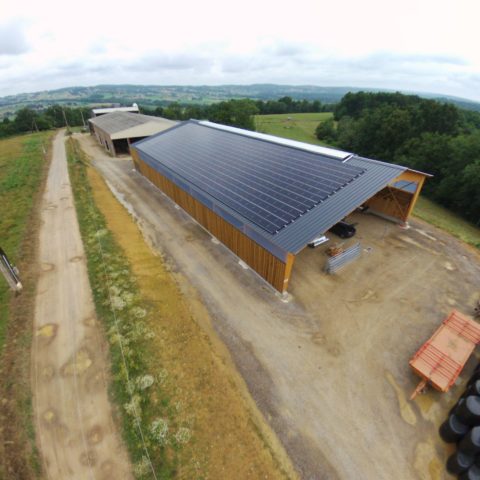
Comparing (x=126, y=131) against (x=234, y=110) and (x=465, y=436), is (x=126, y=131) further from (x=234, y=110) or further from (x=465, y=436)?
(x=465, y=436)

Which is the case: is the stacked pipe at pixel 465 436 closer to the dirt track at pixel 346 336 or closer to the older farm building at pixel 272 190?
the dirt track at pixel 346 336

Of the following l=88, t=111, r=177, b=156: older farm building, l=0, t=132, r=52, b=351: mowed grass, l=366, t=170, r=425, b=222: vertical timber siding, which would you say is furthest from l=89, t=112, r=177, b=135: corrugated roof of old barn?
l=366, t=170, r=425, b=222: vertical timber siding

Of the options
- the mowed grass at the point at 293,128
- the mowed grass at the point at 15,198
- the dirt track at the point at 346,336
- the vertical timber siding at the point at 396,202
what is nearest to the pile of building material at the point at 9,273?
the mowed grass at the point at 15,198

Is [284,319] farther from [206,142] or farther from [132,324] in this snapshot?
[206,142]

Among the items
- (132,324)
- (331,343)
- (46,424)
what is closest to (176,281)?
(132,324)

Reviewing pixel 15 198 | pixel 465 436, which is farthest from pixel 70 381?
pixel 15 198

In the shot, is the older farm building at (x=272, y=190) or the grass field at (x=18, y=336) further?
the older farm building at (x=272, y=190)
